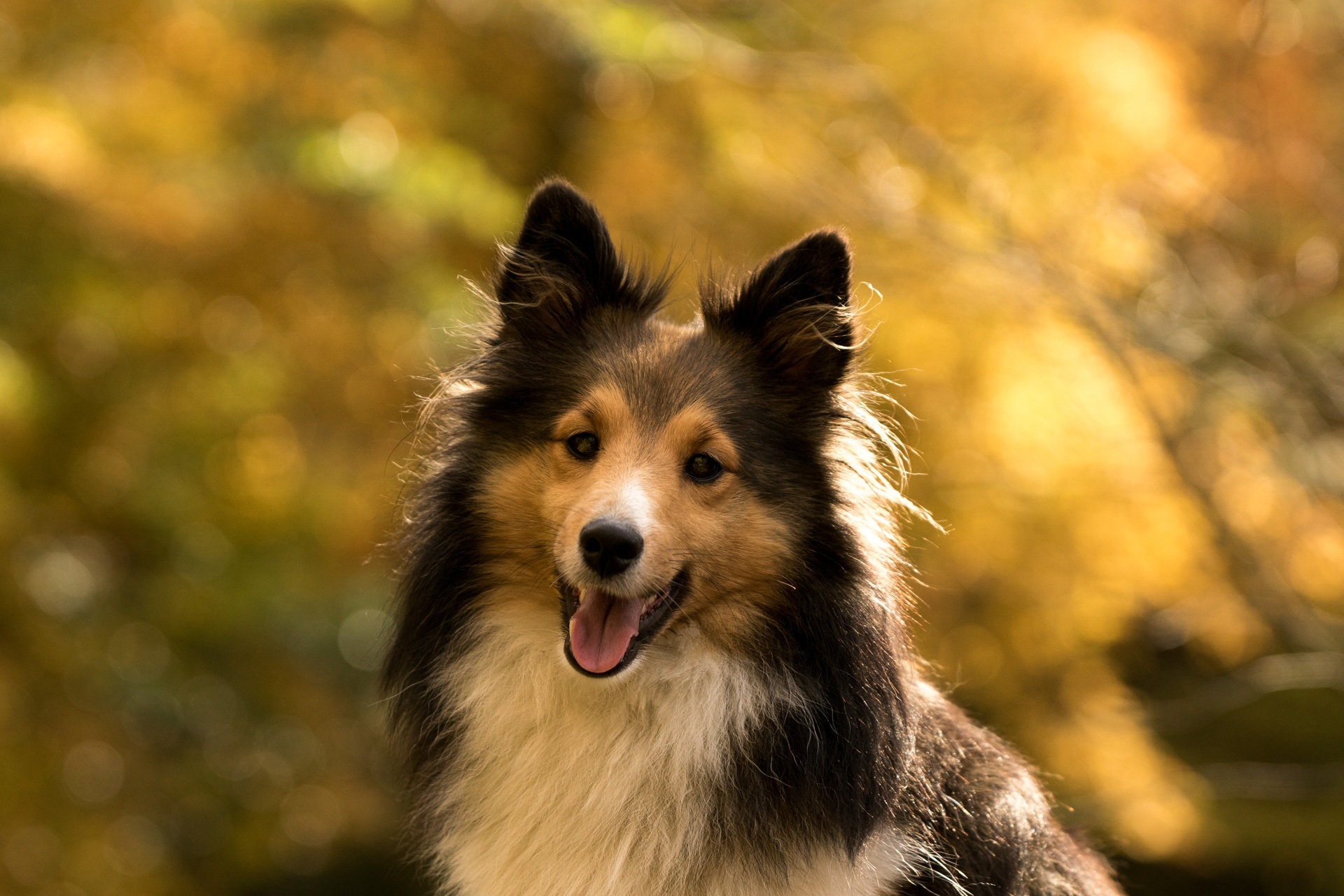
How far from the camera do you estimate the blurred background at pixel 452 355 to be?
25.4 ft

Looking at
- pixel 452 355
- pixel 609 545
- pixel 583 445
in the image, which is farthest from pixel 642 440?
pixel 452 355

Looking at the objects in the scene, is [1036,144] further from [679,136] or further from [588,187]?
[588,187]

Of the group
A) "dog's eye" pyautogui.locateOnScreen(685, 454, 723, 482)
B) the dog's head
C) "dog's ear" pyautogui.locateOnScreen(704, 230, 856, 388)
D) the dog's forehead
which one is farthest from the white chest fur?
"dog's ear" pyautogui.locateOnScreen(704, 230, 856, 388)

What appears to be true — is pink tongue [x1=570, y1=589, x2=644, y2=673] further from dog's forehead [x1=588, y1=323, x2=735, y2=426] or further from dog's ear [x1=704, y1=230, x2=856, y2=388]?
dog's ear [x1=704, y1=230, x2=856, y2=388]

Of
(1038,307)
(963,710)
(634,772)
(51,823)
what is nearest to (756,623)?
(634,772)

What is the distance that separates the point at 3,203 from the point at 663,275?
20.3ft

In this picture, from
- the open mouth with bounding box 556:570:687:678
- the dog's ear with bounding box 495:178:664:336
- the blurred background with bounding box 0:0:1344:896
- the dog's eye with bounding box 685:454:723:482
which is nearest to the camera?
the open mouth with bounding box 556:570:687:678

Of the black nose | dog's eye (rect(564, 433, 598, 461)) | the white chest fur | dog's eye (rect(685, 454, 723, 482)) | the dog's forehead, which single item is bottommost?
the white chest fur

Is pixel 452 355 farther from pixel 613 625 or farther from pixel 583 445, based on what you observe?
pixel 613 625


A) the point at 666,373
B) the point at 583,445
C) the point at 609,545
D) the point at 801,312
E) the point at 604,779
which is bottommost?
the point at 604,779

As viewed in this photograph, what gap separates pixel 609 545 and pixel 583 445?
0.44 meters

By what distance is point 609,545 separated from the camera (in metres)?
3.13

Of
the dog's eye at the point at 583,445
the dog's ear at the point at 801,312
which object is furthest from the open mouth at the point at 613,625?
the dog's ear at the point at 801,312

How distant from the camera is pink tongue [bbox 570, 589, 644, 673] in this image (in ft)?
10.7
